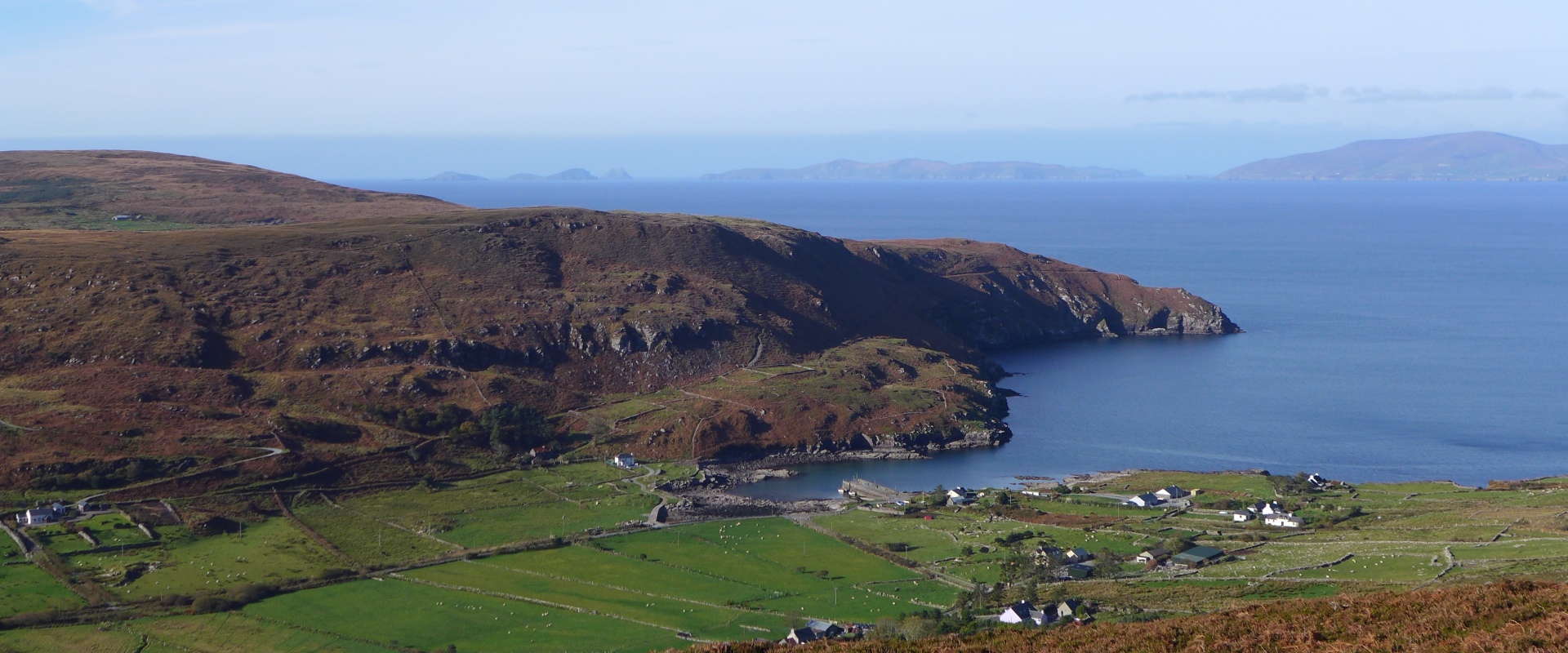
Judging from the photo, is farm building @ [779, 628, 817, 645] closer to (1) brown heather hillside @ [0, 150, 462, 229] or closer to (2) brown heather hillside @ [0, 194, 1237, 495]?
(2) brown heather hillside @ [0, 194, 1237, 495]

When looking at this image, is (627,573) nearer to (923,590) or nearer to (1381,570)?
(923,590)

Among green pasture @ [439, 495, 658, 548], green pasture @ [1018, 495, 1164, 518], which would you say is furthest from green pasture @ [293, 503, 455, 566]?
green pasture @ [1018, 495, 1164, 518]

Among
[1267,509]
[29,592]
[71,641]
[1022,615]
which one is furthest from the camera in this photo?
[1267,509]

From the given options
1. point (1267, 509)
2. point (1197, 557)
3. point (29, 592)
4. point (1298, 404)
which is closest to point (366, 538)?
point (29, 592)

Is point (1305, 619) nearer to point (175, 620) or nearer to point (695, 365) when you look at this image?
point (175, 620)

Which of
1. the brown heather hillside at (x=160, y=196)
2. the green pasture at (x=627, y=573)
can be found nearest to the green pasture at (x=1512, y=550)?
the green pasture at (x=627, y=573)
